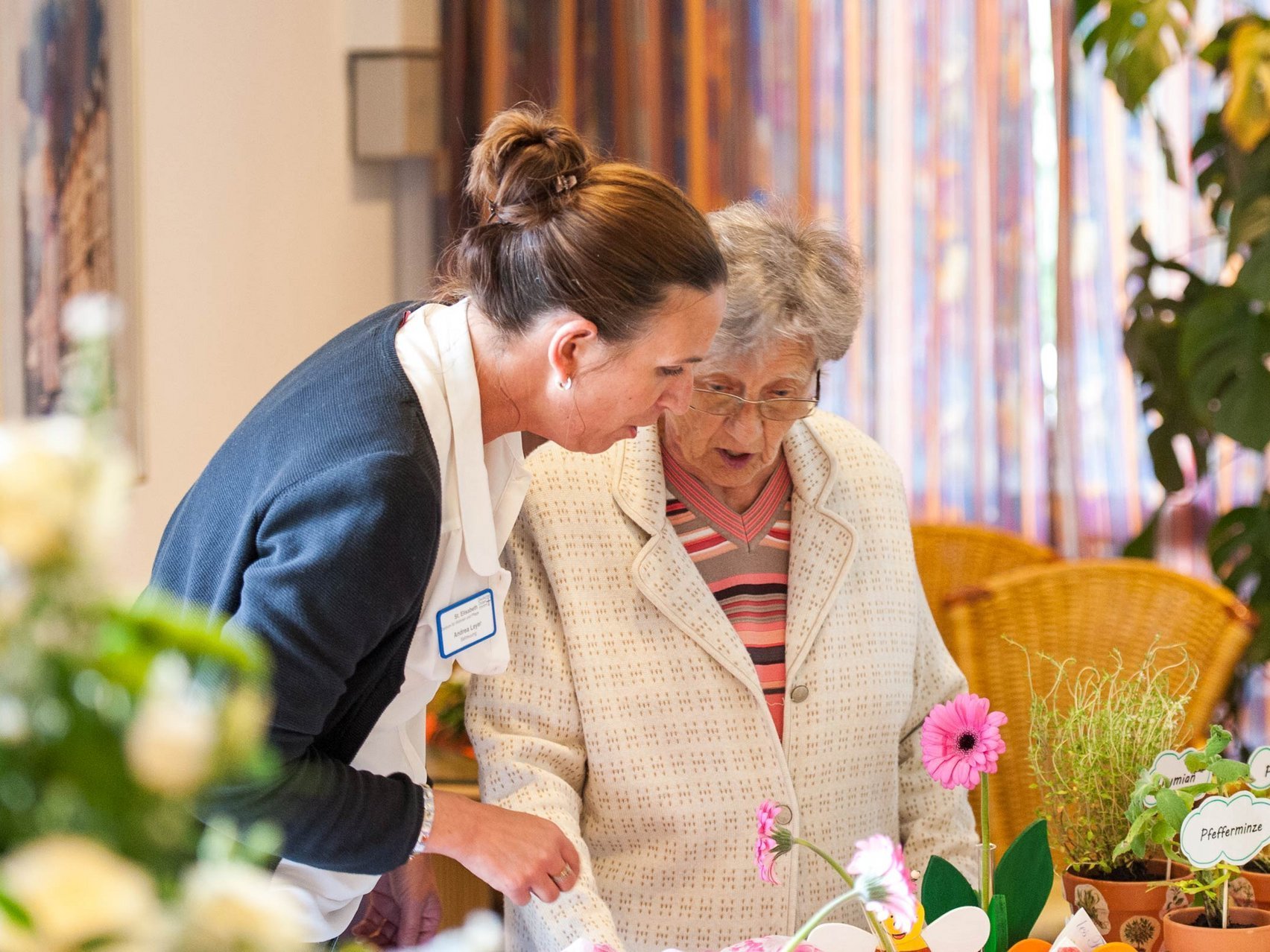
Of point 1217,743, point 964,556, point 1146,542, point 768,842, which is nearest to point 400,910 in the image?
point 768,842

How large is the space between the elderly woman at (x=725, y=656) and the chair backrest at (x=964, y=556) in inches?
A: 44.1

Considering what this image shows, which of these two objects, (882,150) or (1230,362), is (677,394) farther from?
(882,150)

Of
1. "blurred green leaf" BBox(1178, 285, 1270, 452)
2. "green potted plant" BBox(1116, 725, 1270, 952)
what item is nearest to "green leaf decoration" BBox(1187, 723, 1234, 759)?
"green potted plant" BBox(1116, 725, 1270, 952)

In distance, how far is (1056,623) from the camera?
7.82ft

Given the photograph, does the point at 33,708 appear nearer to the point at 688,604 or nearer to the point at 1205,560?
the point at 688,604

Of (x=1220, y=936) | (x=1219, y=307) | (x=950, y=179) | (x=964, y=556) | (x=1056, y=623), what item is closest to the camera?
(x=1220, y=936)

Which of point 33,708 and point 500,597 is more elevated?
point 33,708

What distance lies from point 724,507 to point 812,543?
0.38 feet

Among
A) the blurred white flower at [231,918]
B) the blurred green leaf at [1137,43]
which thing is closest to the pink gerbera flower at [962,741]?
the blurred white flower at [231,918]

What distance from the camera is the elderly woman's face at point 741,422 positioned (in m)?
1.59

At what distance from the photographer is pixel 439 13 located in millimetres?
3863

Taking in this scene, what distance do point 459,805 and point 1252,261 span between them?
2.27 m

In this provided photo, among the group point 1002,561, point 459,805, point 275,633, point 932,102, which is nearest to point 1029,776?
point 1002,561

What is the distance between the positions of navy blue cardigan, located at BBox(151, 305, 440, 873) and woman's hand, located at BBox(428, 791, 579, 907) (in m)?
0.04
